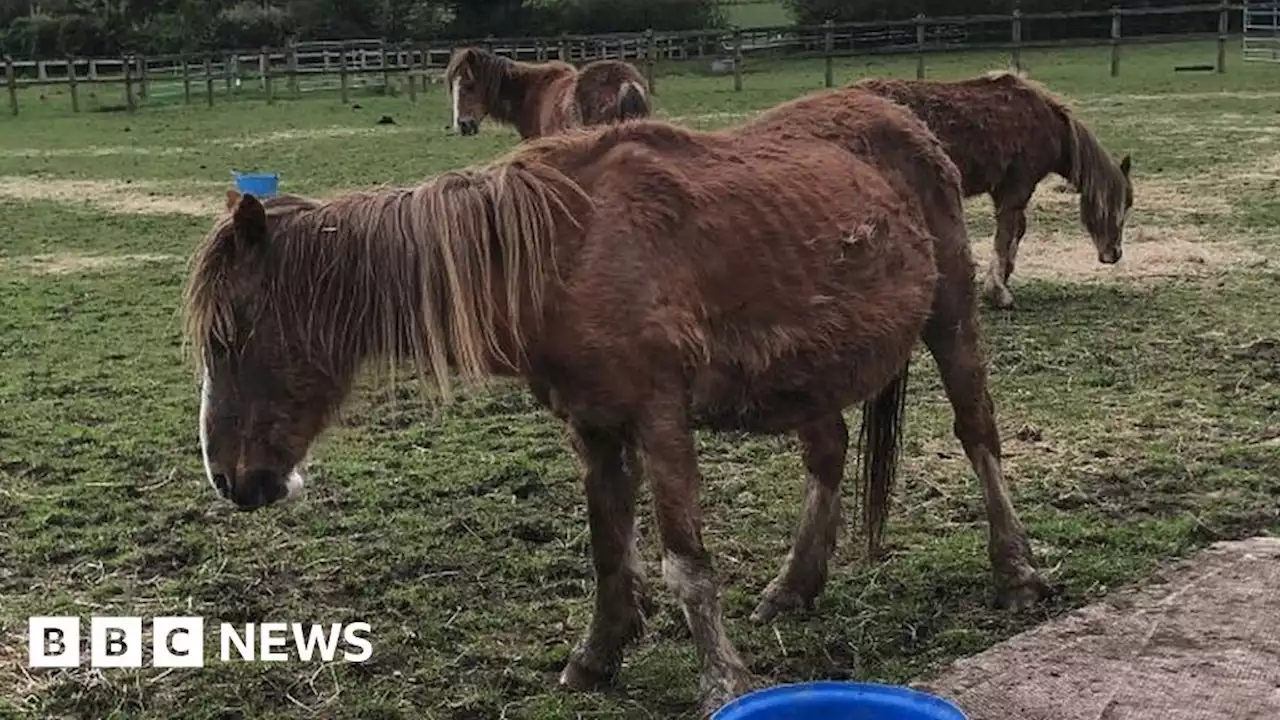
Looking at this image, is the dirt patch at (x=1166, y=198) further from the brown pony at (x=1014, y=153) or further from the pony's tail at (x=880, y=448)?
the pony's tail at (x=880, y=448)

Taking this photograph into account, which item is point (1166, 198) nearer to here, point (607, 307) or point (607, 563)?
point (607, 563)

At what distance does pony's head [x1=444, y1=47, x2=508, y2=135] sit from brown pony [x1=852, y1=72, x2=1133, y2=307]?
5113 millimetres

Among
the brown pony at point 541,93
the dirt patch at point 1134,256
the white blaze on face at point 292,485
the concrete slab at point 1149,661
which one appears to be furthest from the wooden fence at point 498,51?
the white blaze on face at point 292,485

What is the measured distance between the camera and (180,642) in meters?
3.73

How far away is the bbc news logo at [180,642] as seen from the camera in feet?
12.0

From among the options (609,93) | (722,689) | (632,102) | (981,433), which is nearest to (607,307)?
(722,689)

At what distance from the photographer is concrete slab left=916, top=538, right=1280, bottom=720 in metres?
3.13

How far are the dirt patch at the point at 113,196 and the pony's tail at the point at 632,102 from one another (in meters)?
4.55

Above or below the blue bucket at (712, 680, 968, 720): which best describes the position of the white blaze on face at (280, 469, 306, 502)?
above

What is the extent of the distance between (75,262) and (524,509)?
6.61 metres

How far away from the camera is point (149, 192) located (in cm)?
1396

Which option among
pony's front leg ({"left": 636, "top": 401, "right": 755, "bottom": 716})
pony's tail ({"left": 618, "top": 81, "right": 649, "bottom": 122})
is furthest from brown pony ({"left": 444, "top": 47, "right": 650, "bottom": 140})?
pony's front leg ({"left": 636, "top": 401, "right": 755, "bottom": 716})

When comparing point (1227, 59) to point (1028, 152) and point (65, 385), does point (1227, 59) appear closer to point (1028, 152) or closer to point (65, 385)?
point (1028, 152)

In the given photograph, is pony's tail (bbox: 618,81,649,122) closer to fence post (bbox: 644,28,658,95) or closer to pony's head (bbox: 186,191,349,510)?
pony's head (bbox: 186,191,349,510)
